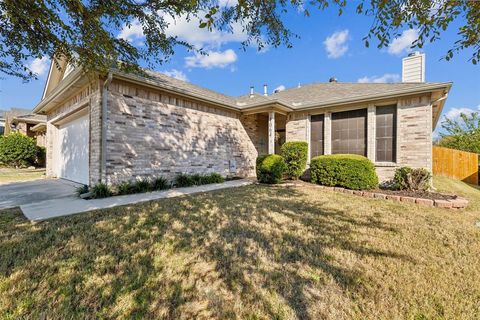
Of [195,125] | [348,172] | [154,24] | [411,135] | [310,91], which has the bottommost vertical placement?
[348,172]

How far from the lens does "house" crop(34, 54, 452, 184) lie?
627 cm

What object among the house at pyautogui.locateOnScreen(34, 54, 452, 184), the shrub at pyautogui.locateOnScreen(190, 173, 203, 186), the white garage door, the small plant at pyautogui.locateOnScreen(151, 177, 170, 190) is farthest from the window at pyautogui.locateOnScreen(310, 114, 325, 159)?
the white garage door

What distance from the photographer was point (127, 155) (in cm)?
647

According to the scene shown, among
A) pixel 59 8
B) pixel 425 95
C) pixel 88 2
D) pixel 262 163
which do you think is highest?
pixel 88 2

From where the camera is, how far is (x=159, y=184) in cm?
704

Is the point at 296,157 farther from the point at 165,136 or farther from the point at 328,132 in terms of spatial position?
the point at 165,136

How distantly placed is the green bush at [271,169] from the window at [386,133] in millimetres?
3585

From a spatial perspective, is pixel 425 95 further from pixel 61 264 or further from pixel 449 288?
Result: pixel 61 264

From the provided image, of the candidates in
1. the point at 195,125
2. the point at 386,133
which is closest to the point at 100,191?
the point at 195,125

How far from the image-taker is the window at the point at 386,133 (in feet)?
25.4

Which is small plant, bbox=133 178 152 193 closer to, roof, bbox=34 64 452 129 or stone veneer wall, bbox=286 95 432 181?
roof, bbox=34 64 452 129

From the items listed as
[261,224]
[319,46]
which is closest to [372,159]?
[319,46]

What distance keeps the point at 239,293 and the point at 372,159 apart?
792cm

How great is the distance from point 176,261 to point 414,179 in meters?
→ 7.40
